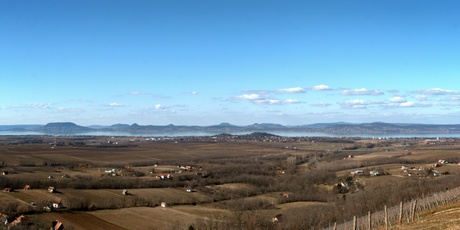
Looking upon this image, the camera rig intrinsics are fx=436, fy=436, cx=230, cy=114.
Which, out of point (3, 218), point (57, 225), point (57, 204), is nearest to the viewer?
point (3, 218)

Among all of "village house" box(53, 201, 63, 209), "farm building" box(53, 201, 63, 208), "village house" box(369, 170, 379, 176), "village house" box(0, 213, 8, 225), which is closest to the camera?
"village house" box(0, 213, 8, 225)

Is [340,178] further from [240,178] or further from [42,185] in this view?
[42,185]

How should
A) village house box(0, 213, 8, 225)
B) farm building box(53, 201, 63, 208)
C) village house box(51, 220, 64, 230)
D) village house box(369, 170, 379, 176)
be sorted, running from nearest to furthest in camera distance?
village house box(0, 213, 8, 225) → village house box(51, 220, 64, 230) → farm building box(53, 201, 63, 208) → village house box(369, 170, 379, 176)

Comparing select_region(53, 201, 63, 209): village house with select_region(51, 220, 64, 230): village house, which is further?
select_region(53, 201, 63, 209): village house

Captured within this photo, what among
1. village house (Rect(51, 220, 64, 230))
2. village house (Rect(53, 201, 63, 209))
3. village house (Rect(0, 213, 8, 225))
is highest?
village house (Rect(0, 213, 8, 225))

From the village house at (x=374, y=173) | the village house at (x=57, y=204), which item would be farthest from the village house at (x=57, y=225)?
the village house at (x=374, y=173)

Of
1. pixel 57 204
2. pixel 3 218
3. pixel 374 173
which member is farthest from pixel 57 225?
pixel 374 173

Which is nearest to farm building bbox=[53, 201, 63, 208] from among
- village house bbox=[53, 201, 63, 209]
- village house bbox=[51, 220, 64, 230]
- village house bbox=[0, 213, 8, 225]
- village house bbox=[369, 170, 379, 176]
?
village house bbox=[53, 201, 63, 209]

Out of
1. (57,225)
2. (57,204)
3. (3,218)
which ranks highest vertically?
(3,218)

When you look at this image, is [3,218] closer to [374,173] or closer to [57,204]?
[57,204]

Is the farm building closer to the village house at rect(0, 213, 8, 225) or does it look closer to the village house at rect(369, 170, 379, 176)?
the village house at rect(0, 213, 8, 225)

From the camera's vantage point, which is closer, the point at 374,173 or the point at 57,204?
the point at 57,204

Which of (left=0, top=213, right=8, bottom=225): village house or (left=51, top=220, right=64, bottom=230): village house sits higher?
(left=0, top=213, right=8, bottom=225): village house
